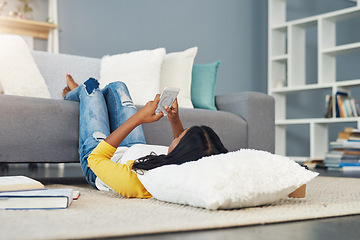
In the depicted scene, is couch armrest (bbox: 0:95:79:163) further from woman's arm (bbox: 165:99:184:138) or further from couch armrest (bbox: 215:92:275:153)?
couch armrest (bbox: 215:92:275:153)

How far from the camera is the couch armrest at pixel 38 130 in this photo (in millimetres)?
1974

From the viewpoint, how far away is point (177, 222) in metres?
1.06

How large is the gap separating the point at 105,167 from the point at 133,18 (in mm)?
3304

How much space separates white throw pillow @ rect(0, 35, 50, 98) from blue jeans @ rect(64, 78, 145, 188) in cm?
37

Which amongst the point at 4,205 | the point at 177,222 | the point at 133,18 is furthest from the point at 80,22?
the point at 177,222

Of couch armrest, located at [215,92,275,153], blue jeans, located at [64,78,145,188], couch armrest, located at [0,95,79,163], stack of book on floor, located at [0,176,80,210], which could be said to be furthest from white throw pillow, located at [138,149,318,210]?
couch armrest, located at [215,92,275,153]

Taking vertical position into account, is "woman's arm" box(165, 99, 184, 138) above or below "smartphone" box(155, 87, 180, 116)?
below

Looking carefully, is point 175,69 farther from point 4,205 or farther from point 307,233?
point 307,233

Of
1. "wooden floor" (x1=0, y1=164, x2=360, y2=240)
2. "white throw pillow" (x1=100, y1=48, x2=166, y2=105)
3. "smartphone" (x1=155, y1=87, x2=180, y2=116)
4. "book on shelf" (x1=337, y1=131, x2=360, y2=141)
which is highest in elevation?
"white throw pillow" (x1=100, y1=48, x2=166, y2=105)

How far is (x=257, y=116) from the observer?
280 centimetres

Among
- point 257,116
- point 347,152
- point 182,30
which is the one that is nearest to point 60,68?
point 257,116

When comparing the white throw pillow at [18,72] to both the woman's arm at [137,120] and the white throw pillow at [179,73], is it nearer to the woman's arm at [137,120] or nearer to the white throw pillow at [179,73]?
the white throw pillow at [179,73]

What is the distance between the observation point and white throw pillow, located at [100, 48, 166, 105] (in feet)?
8.97

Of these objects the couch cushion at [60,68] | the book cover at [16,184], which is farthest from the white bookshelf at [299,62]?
the book cover at [16,184]
